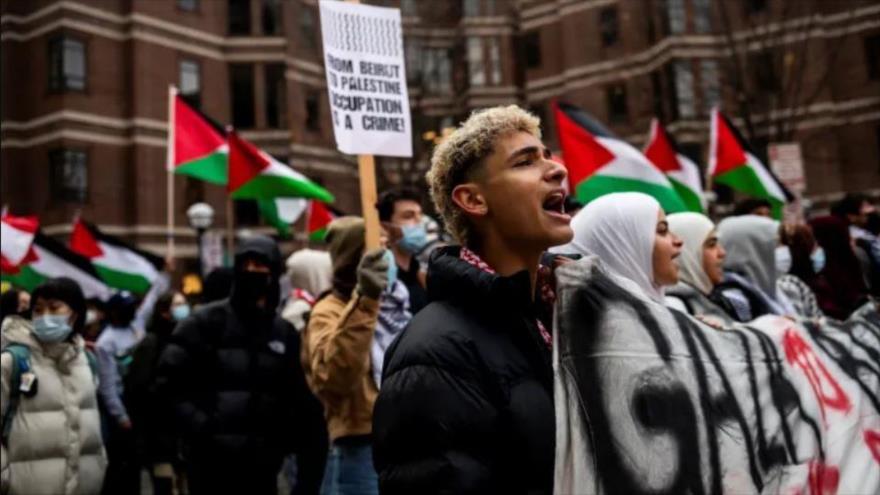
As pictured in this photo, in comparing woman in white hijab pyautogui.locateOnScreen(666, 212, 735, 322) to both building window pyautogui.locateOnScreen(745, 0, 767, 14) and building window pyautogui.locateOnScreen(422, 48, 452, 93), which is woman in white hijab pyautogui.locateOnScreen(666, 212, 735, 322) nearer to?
building window pyautogui.locateOnScreen(745, 0, 767, 14)

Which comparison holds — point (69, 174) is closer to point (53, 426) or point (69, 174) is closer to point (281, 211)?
point (281, 211)

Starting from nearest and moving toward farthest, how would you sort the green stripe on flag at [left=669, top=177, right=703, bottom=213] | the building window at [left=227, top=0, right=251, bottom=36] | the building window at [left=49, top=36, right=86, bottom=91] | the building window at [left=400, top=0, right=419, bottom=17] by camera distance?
the green stripe on flag at [left=669, top=177, right=703, bottom=213], the building window at [left=400, top=0, right=419, bottom=17], the building window at [left=49, top=36, right=86, bottom=91], the building window at [left=227, top=0, right=251, bottom=36]

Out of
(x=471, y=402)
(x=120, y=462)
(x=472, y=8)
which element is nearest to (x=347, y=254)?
(x=471, y=402)

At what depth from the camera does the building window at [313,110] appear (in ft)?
111

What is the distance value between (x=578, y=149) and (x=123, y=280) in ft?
21.1

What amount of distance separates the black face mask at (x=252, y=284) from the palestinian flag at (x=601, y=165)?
14.1 ft

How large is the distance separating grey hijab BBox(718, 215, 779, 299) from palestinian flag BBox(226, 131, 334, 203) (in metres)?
5.58

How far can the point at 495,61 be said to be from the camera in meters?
38.8

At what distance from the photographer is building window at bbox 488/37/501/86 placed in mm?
38406

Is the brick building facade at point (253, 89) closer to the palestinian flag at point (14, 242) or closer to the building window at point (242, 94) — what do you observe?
the building window at point (242, 94)

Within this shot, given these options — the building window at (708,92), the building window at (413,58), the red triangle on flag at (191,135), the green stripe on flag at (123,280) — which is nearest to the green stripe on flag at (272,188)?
the red triangle on flag at (191,135)

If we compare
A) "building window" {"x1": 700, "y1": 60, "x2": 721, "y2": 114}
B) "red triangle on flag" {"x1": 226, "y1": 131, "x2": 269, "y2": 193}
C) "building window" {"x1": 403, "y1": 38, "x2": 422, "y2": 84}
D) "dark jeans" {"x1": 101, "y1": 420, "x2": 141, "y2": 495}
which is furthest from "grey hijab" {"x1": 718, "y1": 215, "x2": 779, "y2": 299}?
"building window" {"x1": 700, "y1": 60, "x2": 721, "y2": 114}

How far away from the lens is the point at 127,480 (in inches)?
316

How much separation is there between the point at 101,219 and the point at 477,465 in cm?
2998
